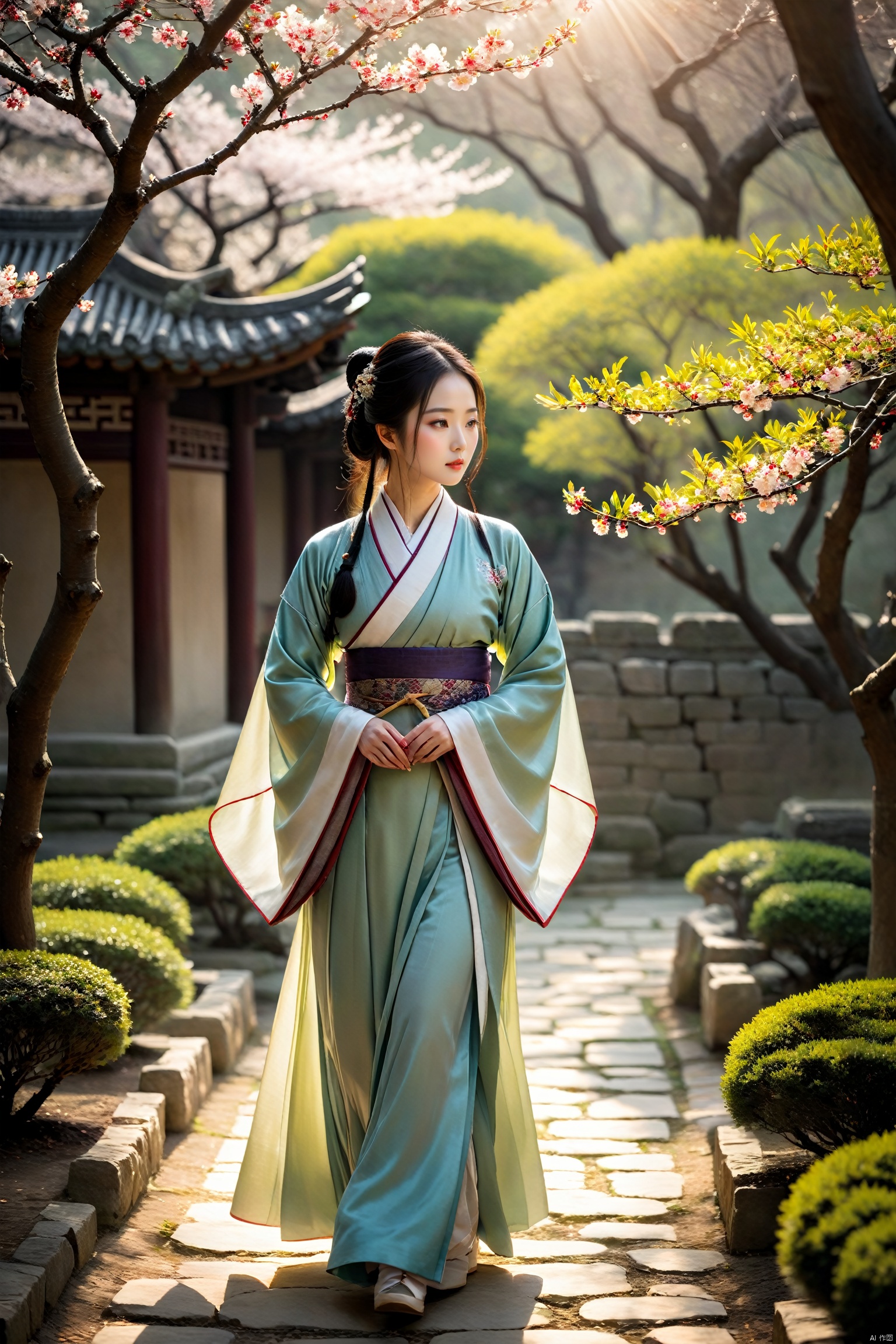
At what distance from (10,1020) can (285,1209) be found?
911mm

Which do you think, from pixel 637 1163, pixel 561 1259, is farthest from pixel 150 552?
pixel 561 1259

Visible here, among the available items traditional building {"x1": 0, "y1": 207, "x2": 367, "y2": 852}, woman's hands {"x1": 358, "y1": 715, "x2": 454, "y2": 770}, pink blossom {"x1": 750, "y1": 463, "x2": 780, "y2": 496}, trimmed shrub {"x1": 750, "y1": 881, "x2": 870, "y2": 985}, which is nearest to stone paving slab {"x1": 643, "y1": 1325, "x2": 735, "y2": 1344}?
woman's hands {"x1": 358, "y1": 715, "x2": 454, "y2": 770}

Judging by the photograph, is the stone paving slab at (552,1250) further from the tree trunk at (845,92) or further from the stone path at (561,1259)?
the tree trunk at (845,92)

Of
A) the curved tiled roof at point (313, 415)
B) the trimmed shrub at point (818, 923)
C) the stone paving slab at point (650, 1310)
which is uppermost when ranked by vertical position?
the curved tiled roof at point (313, 415)

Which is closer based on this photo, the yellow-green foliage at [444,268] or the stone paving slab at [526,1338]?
the stone paving slab at [526,1338]

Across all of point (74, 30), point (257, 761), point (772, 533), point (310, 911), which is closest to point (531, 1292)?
point (310, 911)

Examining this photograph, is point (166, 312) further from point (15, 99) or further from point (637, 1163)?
point (637, 1163)

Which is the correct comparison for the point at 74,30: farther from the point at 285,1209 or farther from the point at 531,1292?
the point at 531,1292

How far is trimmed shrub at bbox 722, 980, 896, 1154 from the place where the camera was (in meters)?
3.25

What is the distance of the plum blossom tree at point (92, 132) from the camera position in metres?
3.89

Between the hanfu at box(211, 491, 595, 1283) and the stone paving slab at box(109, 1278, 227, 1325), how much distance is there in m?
0.25

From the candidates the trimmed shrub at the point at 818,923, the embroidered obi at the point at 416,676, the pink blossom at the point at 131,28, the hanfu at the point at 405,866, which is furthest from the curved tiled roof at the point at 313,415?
the embroidered obi at the point at 416,676

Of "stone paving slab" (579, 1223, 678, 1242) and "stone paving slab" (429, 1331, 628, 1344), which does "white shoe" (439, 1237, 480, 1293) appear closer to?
"stone paving slab" (429, 1331, 628, 1344)

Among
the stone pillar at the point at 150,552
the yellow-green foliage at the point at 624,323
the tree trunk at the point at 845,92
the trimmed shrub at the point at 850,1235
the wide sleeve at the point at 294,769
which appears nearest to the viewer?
the trimmed shrub at the point at 850,1235
